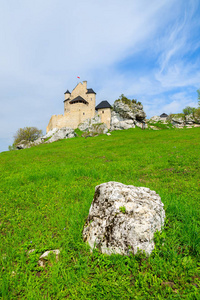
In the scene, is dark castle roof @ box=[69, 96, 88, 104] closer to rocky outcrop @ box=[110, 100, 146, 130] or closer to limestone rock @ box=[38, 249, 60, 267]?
rocky outcrop @ box=[110, 100, 146, 130]

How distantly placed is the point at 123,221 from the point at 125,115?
172ft

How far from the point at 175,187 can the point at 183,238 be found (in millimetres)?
4547

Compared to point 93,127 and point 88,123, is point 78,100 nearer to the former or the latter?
point 88,123

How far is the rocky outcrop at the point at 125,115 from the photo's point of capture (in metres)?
53.3

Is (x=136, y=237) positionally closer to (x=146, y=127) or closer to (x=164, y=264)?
(x=164, y=264)

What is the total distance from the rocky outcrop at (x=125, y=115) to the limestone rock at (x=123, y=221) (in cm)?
5005

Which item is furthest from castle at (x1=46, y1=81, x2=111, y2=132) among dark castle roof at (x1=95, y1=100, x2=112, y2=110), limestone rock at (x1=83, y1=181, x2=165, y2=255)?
limestone rock at (x1=83, y1=181, x2=165, y2=255)

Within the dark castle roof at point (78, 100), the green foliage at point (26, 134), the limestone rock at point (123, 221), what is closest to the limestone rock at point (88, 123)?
the dark castle roof at point (78, 100)

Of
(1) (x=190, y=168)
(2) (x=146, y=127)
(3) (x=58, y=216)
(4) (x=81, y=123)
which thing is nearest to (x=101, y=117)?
(4) (x=81, y=123)

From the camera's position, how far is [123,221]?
389 centimetres

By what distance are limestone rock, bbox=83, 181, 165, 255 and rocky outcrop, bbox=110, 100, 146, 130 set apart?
5005 cm

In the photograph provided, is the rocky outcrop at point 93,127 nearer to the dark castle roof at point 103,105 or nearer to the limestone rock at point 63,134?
the dark castle roof at point 103,105

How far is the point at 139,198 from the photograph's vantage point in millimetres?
4473

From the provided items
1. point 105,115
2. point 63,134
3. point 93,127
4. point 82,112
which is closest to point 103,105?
point 105,115
